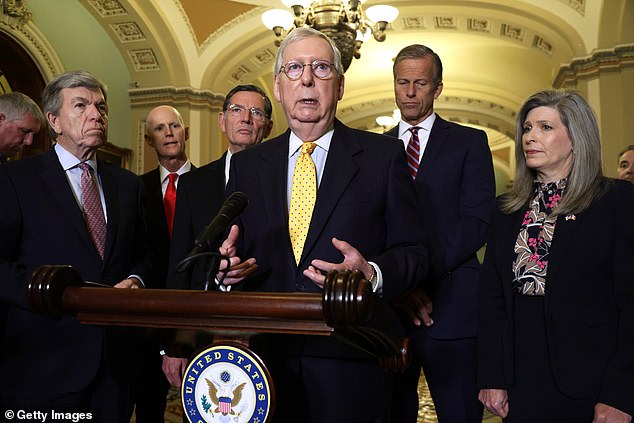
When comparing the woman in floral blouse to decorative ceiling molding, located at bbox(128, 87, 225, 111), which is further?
decorative ceiling molding, located at bbox(128, 87, 225, 111)

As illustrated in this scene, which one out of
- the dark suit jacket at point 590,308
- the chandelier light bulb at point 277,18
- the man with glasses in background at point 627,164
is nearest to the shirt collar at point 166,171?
the dark suit jacket at point 590,308

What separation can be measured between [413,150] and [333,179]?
923 millimetres

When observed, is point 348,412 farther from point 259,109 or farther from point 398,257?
point 259,109

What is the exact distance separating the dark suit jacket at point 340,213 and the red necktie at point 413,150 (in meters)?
0.70

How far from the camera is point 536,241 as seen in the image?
215 cm

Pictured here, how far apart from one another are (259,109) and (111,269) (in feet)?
4.03

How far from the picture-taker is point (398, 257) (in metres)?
1.65

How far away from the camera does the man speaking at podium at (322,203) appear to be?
5.26 ft

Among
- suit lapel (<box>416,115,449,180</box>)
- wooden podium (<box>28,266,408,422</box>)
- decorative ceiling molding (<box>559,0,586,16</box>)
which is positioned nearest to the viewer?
wooden podium (<box>28,266,408,422</box>)

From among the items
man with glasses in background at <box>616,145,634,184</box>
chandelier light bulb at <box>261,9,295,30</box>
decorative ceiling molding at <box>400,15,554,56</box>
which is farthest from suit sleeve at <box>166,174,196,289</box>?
decorative ceiling molding at <box>400,15,554,56</box>

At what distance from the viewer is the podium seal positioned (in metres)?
1.27

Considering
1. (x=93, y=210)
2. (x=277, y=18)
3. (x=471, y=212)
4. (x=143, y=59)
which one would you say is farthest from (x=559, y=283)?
(x=143, y=59)

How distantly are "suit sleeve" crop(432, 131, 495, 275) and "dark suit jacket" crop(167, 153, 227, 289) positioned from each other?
848 mm

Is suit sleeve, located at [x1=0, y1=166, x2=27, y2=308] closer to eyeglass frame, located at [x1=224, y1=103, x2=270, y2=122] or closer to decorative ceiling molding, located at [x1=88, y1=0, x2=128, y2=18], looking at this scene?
eyeglass frame, located at [x1=224, y1=103, x2=270, y2=122]
